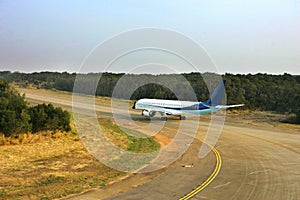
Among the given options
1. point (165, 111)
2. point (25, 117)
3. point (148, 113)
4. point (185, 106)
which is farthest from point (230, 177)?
point (148, 113)

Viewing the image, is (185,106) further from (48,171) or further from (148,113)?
(48,171)

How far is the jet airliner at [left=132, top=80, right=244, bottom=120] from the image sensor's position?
37009 mm

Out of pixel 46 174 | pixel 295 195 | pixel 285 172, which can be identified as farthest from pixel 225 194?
pixel 46 174

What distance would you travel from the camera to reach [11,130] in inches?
897

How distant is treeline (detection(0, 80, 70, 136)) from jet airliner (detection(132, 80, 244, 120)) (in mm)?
15092

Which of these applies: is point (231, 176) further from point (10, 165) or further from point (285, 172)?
point (10, 165)

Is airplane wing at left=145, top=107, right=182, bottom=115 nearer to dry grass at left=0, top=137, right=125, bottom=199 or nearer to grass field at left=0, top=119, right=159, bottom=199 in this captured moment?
grass field at left=0, top=119, right=159, bottom=199

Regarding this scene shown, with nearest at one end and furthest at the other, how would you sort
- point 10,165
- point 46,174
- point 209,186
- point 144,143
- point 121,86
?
1. point 209,186
2. point 46,174
3. point 10,165
4. point 144,143
5. point 121,86

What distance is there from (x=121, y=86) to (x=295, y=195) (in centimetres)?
7417

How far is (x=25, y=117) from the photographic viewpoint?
24.0 meters

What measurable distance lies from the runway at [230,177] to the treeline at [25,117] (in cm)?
1132

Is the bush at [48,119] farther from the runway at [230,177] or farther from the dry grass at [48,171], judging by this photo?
the runway at [230,177]

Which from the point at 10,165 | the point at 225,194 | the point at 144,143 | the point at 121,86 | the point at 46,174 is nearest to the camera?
the point at 225,194

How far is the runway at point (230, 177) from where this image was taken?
13500mm
